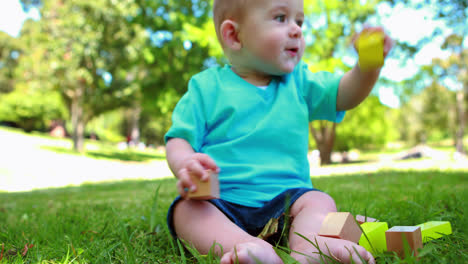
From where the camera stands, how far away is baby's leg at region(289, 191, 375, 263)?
1.04m

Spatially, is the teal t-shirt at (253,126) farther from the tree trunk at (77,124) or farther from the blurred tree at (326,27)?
the tree trunk at (77,124)

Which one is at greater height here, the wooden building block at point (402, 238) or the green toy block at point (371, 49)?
the green toy block at point (371, 49)

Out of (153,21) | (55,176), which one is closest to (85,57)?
(153,21)

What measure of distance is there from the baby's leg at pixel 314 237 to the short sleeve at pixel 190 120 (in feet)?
1.76

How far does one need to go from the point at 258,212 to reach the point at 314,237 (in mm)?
373

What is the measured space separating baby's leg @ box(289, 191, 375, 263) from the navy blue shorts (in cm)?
5

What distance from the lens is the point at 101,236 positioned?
5.58 feet

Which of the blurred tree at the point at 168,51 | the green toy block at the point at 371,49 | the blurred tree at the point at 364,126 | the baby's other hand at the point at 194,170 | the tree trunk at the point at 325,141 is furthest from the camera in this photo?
the blurred tree at the point at 364,126

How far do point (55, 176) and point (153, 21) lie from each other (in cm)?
849

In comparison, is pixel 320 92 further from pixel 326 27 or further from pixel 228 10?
pixel 326 27

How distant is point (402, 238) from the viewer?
3.47 feet

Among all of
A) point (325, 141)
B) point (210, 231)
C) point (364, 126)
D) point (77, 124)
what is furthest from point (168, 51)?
point (210, 231)

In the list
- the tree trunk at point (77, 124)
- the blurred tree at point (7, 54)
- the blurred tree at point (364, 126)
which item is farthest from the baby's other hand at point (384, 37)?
the blurred tree at point (7, 54)

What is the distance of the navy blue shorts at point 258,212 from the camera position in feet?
4.85
